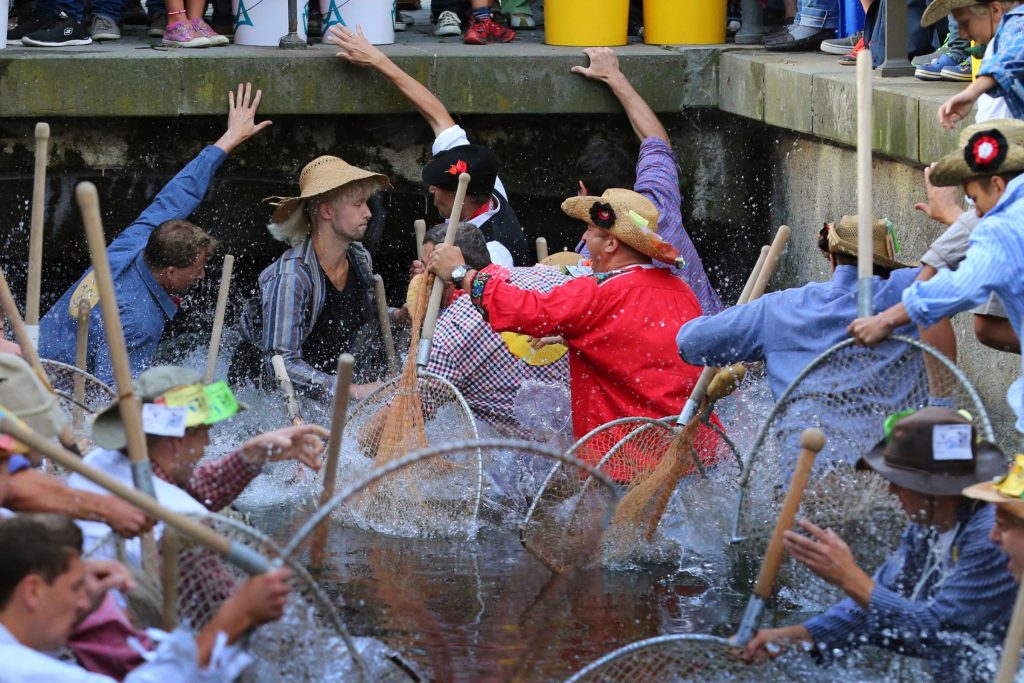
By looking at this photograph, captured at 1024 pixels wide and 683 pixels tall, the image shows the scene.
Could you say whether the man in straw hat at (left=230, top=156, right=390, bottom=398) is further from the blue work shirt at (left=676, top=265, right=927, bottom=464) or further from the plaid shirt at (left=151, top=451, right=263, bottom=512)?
the plaid shirt at (left=151, top=451, right=263, bottom=512)

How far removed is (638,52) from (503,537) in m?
→ 3.62

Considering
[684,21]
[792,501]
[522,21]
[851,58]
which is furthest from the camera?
[522,21]

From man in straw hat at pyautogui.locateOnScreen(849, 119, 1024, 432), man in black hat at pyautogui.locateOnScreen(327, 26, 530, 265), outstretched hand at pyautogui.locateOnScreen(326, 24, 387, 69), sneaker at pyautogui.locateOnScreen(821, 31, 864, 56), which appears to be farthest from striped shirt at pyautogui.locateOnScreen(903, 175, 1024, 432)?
outstretched hand at pyautogui.locateOnScreen(326, 24, 387, 69)

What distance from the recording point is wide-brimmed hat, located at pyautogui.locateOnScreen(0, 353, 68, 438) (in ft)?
14.4

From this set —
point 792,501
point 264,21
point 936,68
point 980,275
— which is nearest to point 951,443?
point 792,501

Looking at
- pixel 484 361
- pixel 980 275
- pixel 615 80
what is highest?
pixel 615 80

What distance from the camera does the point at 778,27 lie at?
9.69 meters

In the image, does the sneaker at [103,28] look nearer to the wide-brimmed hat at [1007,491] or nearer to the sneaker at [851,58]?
the sneaker at [851,58]

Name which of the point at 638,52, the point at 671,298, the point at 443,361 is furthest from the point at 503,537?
the point at 638,52

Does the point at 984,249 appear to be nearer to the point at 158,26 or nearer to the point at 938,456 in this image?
the point at 938,456

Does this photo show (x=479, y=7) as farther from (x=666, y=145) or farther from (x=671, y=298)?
(x=671, y=298)

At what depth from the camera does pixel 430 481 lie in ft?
21.1

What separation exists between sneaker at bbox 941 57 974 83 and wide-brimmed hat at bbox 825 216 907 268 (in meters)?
1.68

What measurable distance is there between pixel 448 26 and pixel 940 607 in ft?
20.5
